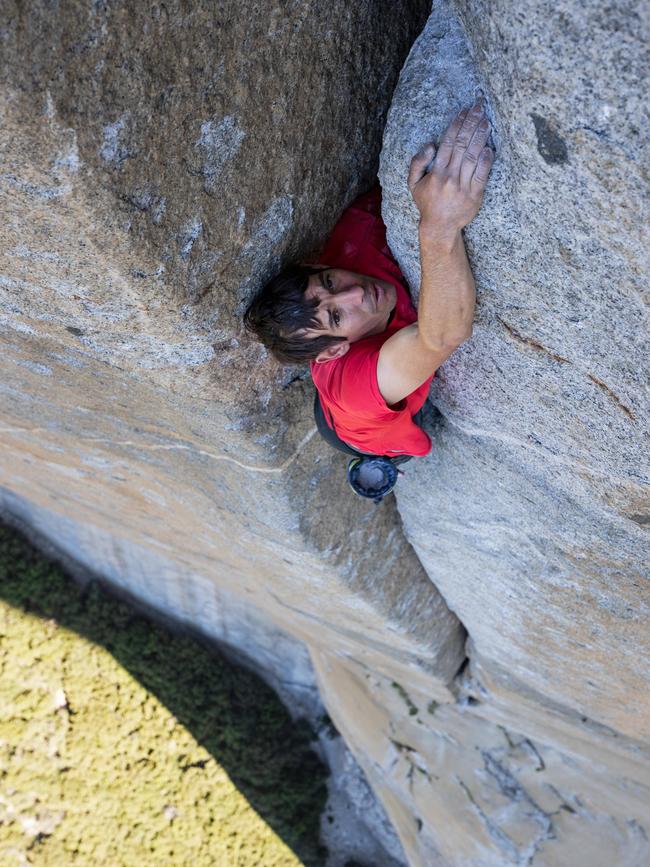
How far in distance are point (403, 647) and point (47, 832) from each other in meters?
3.82

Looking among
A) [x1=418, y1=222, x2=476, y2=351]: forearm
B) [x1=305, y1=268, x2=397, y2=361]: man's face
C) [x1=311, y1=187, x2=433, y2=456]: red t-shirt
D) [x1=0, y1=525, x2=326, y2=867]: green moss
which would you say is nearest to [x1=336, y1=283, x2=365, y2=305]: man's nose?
[x1=305, y1=268, x2=397, y2=361]: man's face

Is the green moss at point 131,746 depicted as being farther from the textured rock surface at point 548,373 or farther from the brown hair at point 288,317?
the brown hair at point 288,317

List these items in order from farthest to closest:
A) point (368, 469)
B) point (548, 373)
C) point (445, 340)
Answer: point (368, 469), point (548, 373), point (445, 340)

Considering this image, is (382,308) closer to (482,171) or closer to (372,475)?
(482,171)

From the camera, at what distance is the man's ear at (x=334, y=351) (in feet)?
Answer: 6.44

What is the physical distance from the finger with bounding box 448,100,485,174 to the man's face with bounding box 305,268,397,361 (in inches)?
16.8

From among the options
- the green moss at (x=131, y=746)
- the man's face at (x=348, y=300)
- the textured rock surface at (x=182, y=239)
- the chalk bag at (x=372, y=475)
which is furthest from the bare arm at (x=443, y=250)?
the green moss at (x=131, y=746)

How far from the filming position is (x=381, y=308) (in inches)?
75.7

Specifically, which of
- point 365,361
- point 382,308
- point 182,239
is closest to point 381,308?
point 382,308

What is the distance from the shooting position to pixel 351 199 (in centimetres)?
210

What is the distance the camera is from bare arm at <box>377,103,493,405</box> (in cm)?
154

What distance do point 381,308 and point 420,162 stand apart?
42 cm

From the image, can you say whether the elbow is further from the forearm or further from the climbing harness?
the climbing harness

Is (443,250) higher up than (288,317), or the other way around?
(443,250)
